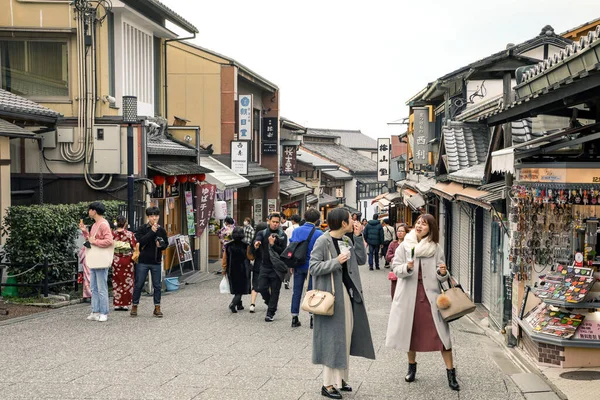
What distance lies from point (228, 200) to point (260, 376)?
20036 millimetres

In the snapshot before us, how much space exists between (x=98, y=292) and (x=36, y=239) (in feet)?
7.28

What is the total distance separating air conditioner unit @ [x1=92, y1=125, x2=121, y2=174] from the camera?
16766mm

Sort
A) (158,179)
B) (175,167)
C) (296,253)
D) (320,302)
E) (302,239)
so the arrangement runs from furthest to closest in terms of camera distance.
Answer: (175,167) < (158,179) < (302,239) < (296,253) < (320,302)

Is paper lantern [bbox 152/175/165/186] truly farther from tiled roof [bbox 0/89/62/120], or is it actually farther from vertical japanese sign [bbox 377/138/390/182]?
vertical japanese sign [bbox 377/138/390/182]

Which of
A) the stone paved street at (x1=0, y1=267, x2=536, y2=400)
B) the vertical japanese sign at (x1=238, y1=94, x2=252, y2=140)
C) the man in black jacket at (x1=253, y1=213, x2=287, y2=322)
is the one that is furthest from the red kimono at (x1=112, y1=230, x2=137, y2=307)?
the vertical japanese sign at (x1=238, y1=94, x2=252, y2=140)

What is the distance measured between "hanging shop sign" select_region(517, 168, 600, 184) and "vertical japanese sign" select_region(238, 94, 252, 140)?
65.3 feet

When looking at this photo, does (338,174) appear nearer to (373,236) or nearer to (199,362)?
(373,236)

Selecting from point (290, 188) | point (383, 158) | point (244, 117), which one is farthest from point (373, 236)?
point (383, 158)

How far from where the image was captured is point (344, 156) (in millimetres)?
63719

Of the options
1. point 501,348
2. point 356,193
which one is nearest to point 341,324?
point 501,348

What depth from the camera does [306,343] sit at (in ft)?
34.1

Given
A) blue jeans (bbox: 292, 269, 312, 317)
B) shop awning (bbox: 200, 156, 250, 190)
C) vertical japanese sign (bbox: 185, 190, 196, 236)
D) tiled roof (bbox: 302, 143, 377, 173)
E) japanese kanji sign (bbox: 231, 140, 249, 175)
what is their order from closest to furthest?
blue jeans (bbox: 292, 269, 312, 317) → vertical japanese sign (bbox: 185, 190, 196, 236) → shop awning (bbox: 200, 156, 250, 190) → japanese kanji sign (bbox: 231, 140, 249, 175) → tiled roof (bbox: 302, 143, 377, 173)

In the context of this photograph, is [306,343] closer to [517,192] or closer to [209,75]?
[517,192]

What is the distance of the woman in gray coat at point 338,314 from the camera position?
7.16 m
